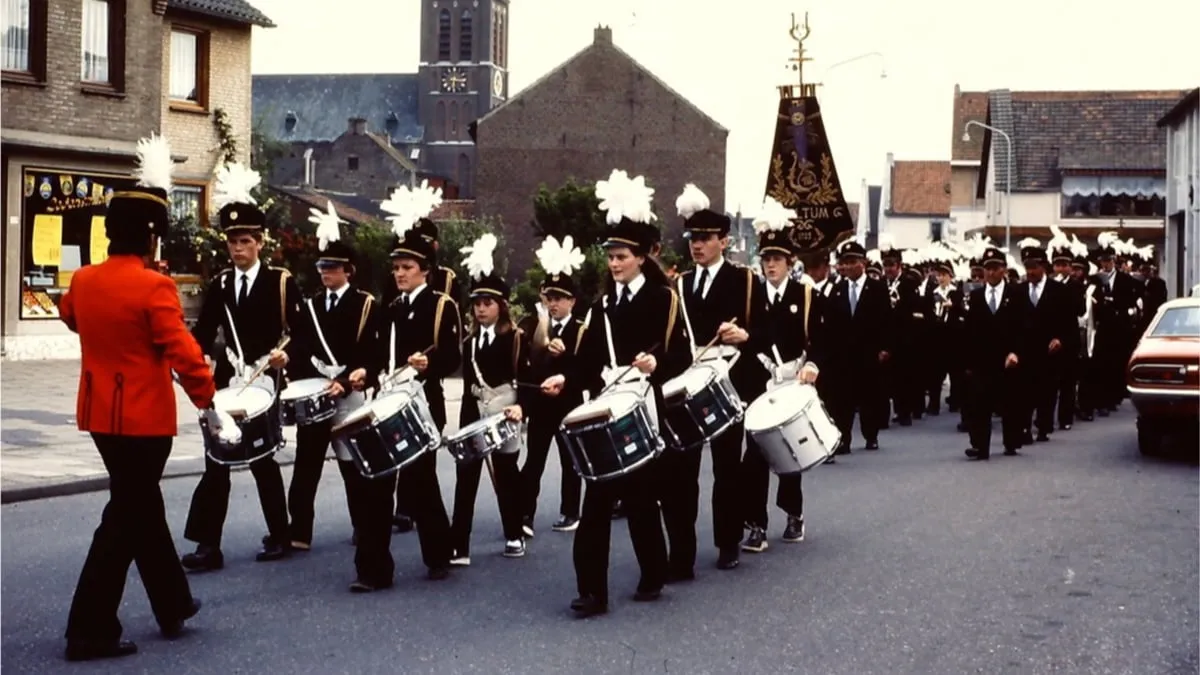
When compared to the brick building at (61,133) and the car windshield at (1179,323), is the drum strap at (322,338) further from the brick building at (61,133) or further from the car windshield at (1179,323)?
the brick building at (61,133)

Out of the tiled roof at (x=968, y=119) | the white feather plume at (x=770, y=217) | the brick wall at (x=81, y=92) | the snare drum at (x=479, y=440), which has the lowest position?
the snare drum at (x=479, y=440)

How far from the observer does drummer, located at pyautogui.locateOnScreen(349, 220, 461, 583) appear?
9375 mm

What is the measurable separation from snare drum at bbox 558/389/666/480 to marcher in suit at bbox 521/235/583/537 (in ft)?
9.95

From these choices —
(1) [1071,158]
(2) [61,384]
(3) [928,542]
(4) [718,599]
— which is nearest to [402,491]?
(4) [718,599]

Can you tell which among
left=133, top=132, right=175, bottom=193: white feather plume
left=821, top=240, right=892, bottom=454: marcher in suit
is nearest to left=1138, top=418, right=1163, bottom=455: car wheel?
left=821, top=240, right=892, bottom=454: marcher in suit

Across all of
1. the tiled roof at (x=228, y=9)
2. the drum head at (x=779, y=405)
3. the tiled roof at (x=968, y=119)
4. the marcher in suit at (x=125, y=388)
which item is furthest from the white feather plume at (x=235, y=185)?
the tiled roof at (x=968, y=119)

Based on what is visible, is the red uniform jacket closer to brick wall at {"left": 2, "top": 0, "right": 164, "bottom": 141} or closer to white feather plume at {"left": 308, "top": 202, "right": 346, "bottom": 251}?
white feather plume at {"left": 308, "top": 202, "right": 346, "bottom": 251}

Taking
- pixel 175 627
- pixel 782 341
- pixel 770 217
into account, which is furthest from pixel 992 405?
pixel 175 627

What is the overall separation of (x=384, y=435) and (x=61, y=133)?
75.4 ft

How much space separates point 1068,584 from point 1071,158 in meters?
73.3

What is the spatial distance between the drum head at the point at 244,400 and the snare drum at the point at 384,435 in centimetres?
49

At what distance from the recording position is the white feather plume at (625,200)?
892 cm

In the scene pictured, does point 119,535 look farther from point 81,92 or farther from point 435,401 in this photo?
point 81,92

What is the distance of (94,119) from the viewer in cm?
3067
